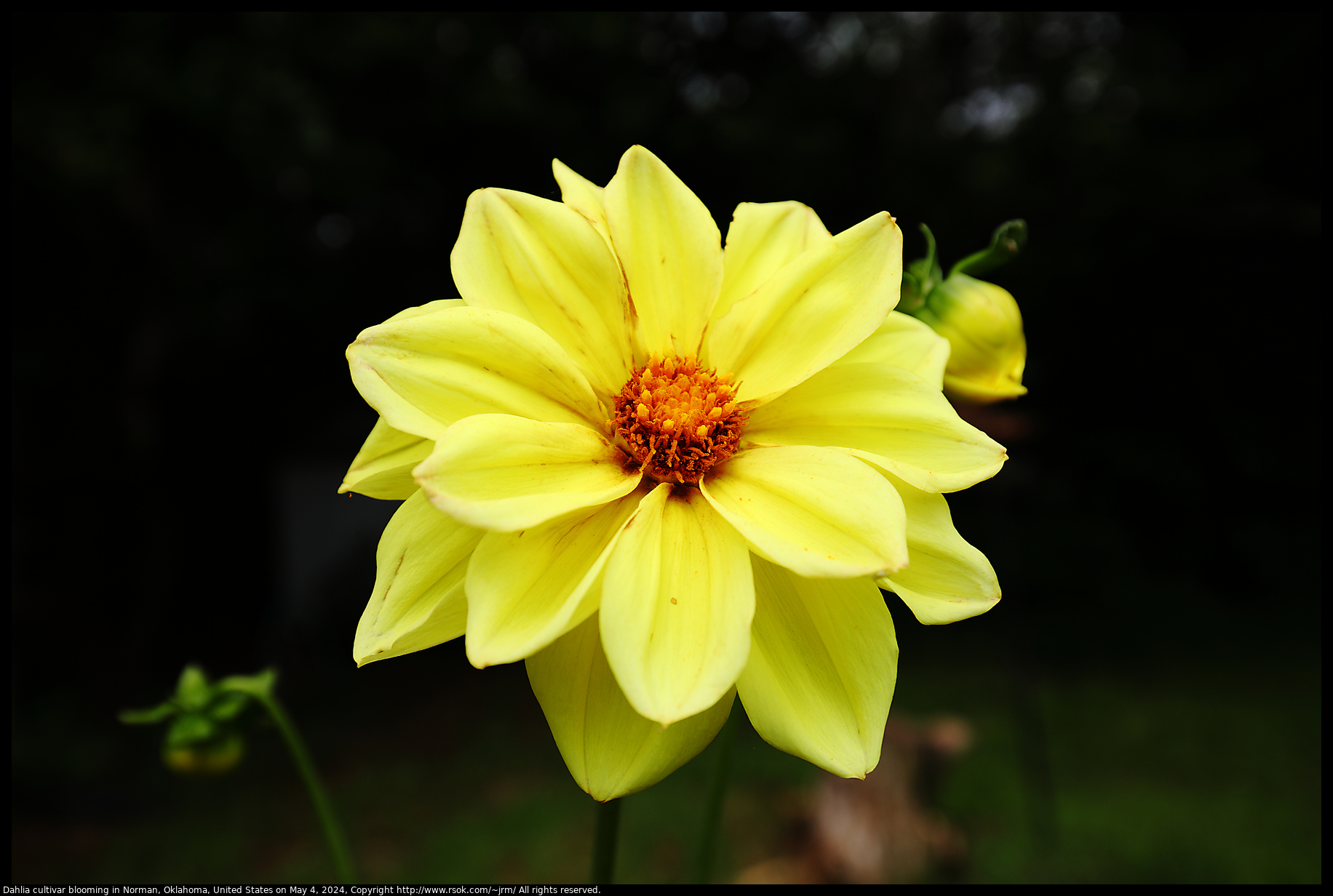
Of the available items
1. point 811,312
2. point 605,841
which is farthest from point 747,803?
point 811,312

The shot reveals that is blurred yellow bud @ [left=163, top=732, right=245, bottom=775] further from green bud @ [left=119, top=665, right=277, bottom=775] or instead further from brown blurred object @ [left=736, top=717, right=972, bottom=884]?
brown blurred object @ [left=736, top=717, right=972, bottom=884]

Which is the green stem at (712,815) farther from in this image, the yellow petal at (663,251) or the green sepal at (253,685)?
the green sepal at (253,685)

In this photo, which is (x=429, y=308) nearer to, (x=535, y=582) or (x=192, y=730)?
(x=535, y=582)

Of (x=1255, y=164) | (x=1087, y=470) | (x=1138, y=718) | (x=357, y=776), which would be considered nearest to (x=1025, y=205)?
(x=1255, y=164)

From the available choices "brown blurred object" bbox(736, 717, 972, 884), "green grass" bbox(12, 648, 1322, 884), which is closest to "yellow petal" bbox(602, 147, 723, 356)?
"brown blurred object" bbox(736, 717, 972, 884)

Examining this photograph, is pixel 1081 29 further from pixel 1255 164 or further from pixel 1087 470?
pixel 1087 470
